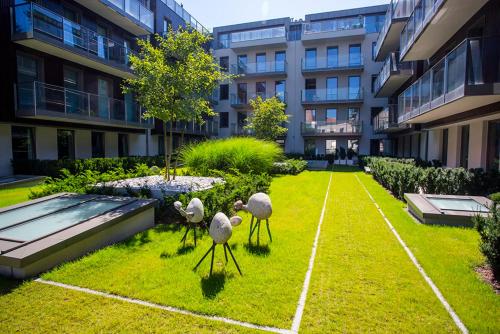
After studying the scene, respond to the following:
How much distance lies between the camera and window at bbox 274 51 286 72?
31561 mm

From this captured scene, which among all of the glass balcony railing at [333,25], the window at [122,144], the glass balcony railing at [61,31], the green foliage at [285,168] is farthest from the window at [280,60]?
the window at [122,144]

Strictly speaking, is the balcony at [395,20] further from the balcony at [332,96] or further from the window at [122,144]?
the window at [122,144]

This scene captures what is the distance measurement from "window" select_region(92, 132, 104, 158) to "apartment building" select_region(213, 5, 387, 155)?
53.2ft

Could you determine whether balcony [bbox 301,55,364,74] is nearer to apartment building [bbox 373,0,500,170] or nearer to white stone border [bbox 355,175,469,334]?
apartment building [bbox 373,0,500,170]

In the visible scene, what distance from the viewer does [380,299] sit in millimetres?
3459

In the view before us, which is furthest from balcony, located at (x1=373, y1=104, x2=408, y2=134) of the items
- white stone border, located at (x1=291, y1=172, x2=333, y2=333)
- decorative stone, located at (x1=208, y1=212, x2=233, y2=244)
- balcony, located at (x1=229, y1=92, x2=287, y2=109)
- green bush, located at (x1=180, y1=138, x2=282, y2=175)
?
decorative stone, located at (x1=208, y1=212, x2=233, y2=244)

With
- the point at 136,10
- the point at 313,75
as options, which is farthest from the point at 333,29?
the point at 136,10

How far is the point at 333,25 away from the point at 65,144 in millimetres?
27417

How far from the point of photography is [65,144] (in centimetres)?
1603

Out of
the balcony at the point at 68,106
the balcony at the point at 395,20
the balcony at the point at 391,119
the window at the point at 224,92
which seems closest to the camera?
the balcony at the point at 68,106

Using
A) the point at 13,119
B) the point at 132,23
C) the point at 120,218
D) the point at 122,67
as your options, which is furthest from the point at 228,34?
the point at 120,218

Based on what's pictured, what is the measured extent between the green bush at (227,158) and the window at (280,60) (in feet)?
70.0

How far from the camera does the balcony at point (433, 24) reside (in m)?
9.34

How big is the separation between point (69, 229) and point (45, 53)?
45.9 feet
